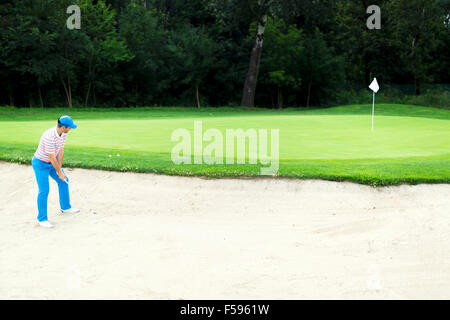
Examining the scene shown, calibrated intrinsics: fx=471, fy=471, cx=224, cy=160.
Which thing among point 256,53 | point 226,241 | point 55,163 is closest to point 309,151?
point 226,241

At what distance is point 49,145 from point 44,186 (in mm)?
671

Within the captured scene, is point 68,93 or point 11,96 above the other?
point 68,93

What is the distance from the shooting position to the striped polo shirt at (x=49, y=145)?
24.8ft

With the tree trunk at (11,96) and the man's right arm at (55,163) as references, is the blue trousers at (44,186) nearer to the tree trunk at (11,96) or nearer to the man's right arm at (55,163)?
the man's right arm at (55,163)

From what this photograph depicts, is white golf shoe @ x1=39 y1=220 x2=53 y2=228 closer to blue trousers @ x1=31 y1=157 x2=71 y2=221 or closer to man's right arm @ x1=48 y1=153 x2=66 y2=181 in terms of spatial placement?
blue trousers @ x1=31 y1=157 x2=71 y2=221

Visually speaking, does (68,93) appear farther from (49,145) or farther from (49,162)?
(49,145)

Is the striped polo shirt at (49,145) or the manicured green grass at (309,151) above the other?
the striped polo shirt at (49,145)

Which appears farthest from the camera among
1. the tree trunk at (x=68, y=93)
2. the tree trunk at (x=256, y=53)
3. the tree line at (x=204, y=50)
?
the tree trunk at (x=256, y=53)

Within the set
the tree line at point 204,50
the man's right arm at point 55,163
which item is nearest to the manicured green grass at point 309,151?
the man's right arm at point 55,163

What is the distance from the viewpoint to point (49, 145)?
24.8 feet

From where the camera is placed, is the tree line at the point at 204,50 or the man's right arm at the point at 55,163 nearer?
the man's right arm at the point at 55,163

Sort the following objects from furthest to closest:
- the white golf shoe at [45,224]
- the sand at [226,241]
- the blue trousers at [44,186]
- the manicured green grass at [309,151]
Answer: the manicured green grass at [309,151]
the blue trousers at [44,186]
the white golf shoe at [45,224]
the sand at [226,241]

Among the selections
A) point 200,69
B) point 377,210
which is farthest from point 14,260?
point 200,69
